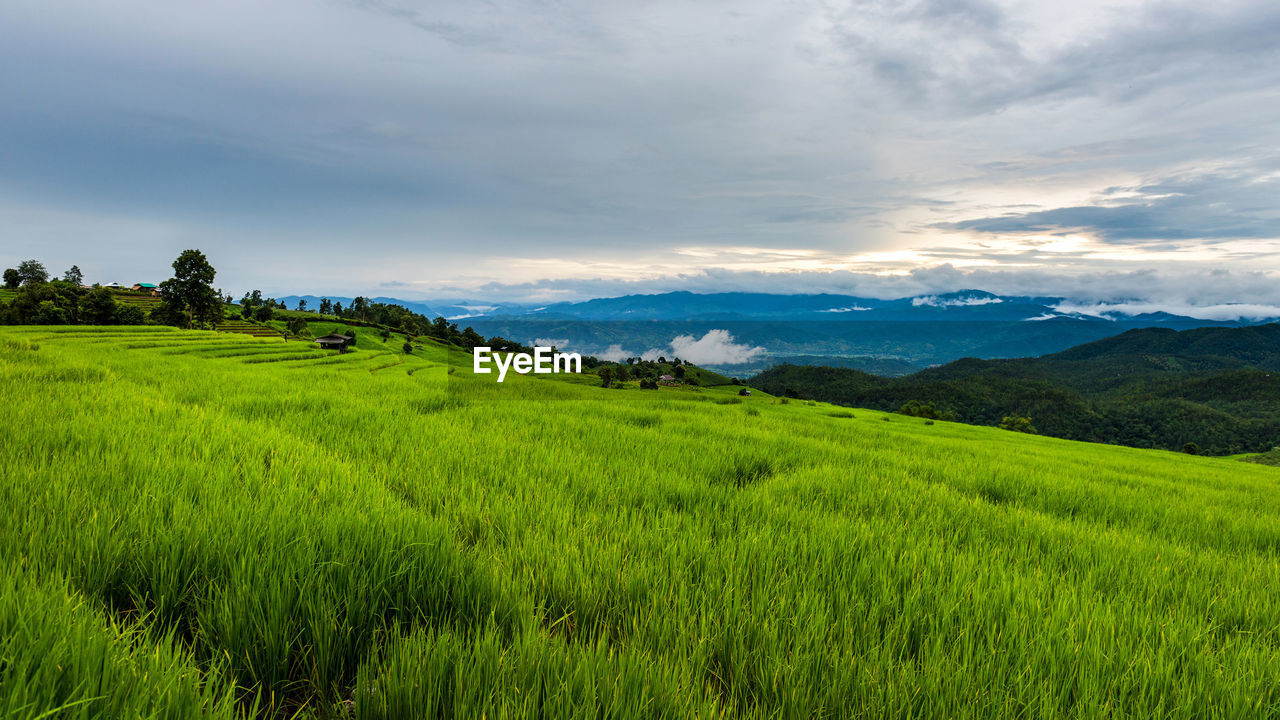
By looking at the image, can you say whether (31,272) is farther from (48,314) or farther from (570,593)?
(570,593)

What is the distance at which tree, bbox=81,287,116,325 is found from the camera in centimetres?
7375

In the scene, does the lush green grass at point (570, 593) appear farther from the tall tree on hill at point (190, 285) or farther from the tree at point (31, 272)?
the tree at point (31, 272)

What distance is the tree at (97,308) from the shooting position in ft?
242

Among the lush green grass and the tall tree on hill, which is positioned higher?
the tall tree on hill

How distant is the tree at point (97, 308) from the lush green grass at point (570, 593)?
10410 centimetres

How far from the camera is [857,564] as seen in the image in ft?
8.98

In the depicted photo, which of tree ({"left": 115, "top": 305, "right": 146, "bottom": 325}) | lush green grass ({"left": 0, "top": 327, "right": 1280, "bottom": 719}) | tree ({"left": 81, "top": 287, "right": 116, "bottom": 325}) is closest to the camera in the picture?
lush green grass ({"left": 0, "top": 327, "right": 1280, "bottom": 719})

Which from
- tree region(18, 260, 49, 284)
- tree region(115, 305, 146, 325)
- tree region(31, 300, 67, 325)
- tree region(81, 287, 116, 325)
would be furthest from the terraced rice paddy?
tree region(18, 260, 49, 284)

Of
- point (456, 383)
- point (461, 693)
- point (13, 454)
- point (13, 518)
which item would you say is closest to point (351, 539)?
point (461, 693)

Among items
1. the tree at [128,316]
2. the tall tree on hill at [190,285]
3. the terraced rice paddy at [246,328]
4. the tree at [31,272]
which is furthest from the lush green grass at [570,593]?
the tree at [31,272]

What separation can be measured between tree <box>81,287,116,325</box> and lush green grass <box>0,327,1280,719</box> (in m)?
104

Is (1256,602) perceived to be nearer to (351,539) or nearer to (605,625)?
(605,625)

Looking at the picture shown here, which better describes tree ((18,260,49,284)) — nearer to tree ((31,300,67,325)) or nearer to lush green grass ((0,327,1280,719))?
tree ((31,300,67,325))

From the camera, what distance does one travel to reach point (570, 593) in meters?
2.22
